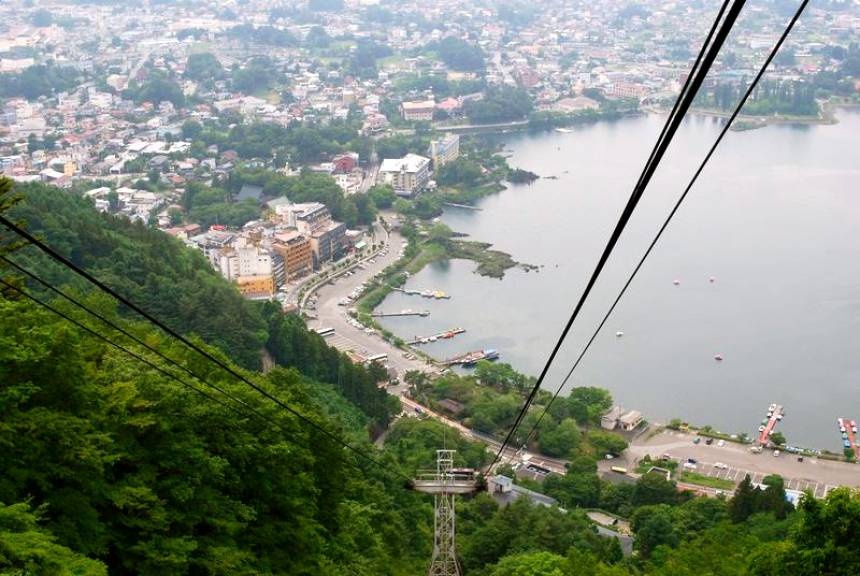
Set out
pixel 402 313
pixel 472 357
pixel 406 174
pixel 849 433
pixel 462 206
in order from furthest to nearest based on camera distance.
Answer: pixel 406 174 < pixel 462 206 < pixel 402 313 < pixel 472 357 < pixel 849 433

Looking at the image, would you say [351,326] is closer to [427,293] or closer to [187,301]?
[427,293]

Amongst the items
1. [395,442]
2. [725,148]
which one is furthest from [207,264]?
[725,148]

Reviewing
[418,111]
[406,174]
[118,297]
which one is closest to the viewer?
[118,297]

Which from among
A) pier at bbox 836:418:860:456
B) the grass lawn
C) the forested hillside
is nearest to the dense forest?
the grass lawn

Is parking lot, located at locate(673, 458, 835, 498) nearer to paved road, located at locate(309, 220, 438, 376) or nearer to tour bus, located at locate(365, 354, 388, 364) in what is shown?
paved road, located at locate(309, 220, 438, 376)

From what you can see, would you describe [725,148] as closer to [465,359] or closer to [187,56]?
[465,359]

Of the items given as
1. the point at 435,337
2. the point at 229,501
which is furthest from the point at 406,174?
the point at 229,501

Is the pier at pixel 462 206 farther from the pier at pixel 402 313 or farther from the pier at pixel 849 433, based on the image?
the pier at pixel 849 433
